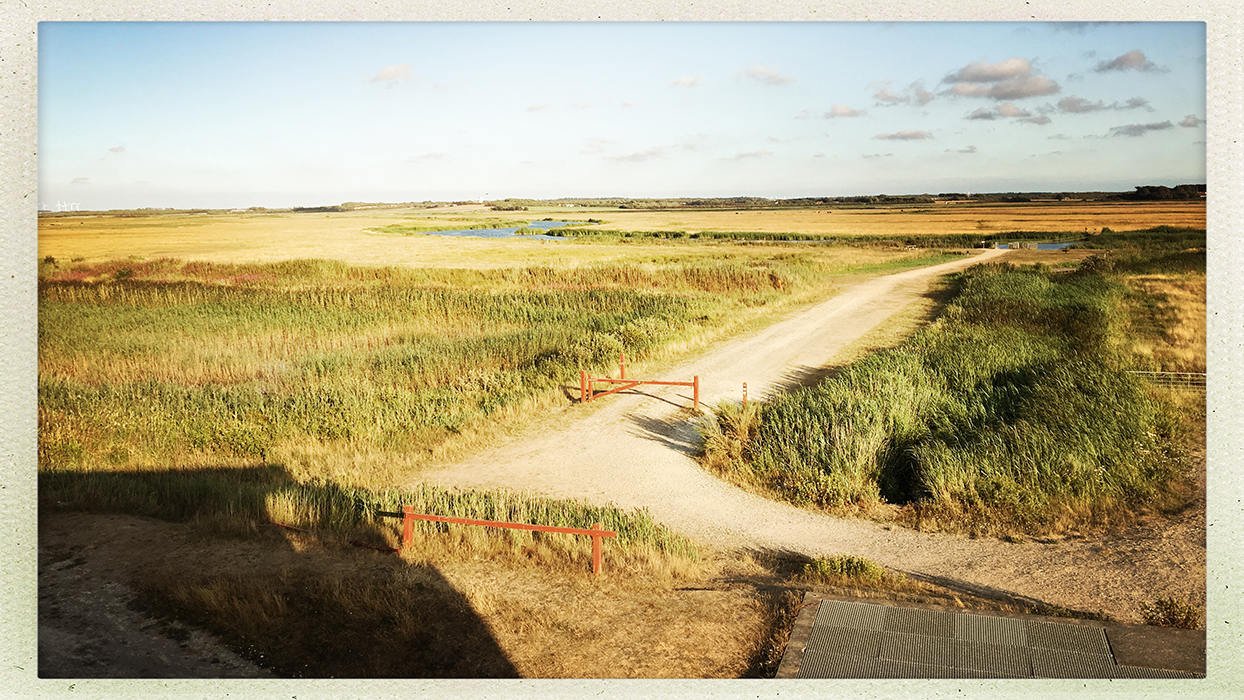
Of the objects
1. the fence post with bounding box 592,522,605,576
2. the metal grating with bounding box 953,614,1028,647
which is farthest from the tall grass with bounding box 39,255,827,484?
the metal grating with bounding box 953,614,1028,647

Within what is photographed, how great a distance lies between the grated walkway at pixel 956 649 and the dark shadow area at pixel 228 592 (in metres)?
1.89

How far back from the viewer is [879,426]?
7039 millimetres

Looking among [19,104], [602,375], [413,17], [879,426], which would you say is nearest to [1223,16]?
[879,426]

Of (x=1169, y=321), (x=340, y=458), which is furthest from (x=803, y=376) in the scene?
(x=340, y=458)

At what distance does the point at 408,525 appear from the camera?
17.8 ft

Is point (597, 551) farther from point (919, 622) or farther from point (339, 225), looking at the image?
point (339, 225)

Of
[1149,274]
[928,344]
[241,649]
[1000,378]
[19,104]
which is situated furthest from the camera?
[928,344]

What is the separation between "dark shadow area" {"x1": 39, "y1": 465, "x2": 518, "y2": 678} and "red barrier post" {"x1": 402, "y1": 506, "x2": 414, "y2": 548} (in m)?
0.18

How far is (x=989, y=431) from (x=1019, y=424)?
0.82 feet

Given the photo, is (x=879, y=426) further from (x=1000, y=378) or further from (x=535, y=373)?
(x=535, y=373)

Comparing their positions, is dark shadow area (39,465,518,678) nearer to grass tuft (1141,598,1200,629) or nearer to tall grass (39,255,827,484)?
tall grass (39,255,827,484)

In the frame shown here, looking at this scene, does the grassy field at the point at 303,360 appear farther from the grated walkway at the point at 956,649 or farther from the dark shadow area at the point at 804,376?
the grated walkway at the point at 956,649

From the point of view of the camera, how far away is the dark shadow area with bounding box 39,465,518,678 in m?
4.57

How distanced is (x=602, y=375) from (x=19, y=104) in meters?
6.52
